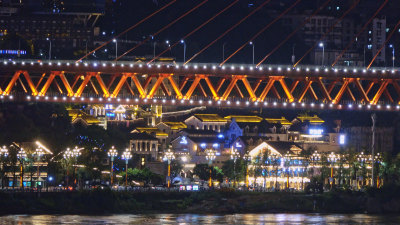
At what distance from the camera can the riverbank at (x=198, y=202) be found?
90000mm

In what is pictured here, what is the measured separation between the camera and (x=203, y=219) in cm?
8931

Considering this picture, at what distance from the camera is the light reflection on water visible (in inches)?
3322

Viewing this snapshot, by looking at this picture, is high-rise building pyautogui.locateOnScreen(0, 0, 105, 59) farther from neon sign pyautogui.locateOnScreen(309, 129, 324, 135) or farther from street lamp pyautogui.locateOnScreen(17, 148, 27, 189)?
street lamp pyautogui.locateOnScreen(17, 148, 27, 189)

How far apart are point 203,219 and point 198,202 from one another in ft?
23.3

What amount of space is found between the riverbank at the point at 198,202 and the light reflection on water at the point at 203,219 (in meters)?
2.33

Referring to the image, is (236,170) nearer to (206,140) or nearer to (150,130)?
→ (206,140)

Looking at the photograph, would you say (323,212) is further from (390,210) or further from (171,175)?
(171,175)

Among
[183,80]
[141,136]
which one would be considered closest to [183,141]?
[141,136]

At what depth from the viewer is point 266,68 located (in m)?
94.2

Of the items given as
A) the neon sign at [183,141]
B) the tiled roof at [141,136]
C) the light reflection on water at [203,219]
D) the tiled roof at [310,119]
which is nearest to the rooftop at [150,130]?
the tiled roof at [141,136]

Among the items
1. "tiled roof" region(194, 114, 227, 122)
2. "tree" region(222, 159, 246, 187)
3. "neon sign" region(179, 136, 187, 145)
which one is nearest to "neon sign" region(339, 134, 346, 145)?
"tiled roof" region(194, 114, 227, 122)

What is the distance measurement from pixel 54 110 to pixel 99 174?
20.5 m

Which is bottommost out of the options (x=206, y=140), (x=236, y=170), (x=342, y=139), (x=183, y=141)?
(x=236, y=170)

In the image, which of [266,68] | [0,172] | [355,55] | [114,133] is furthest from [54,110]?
[355,55]
